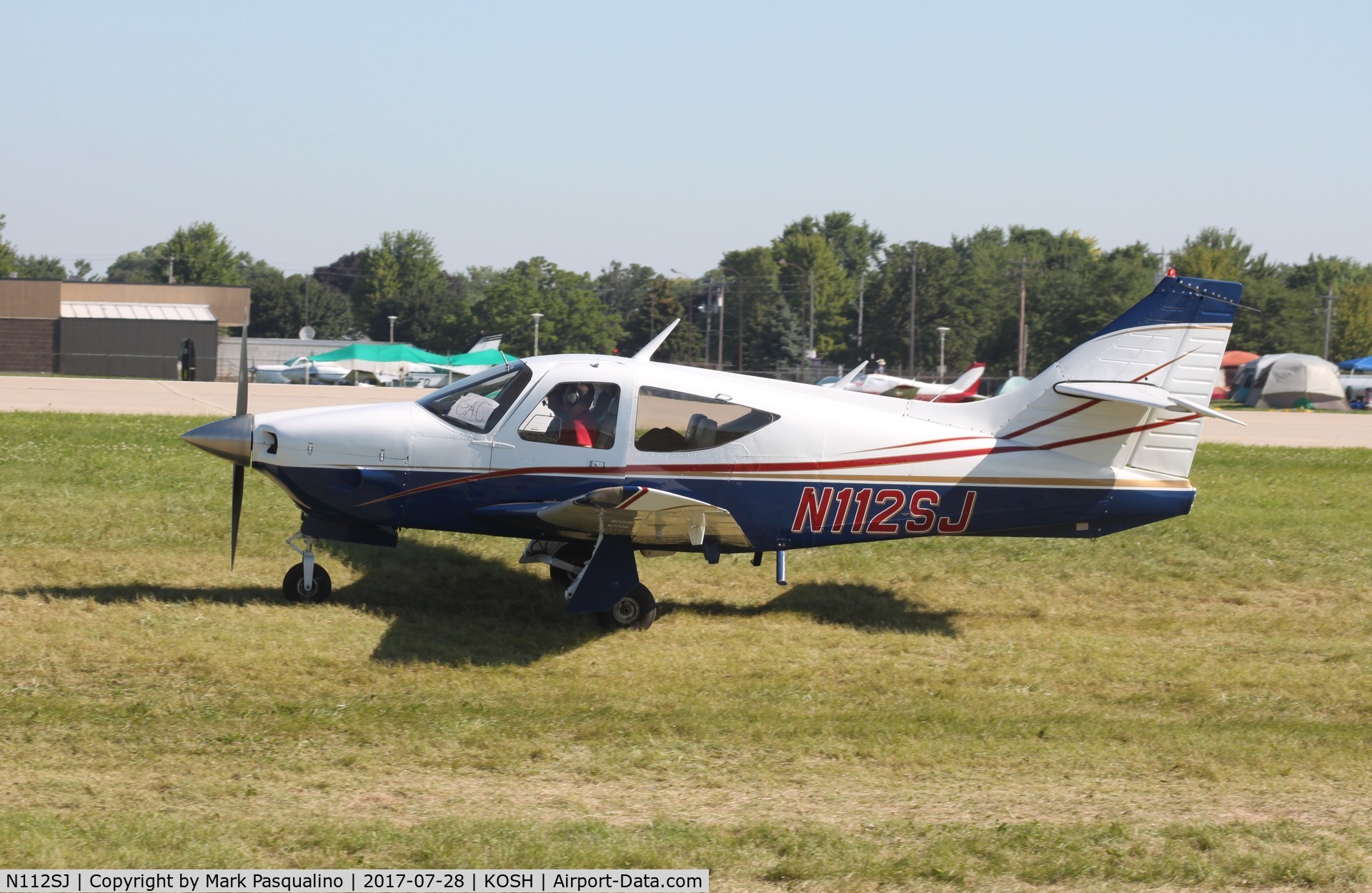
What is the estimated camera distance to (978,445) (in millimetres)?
10500

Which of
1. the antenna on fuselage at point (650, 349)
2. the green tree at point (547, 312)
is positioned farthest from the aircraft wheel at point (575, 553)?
the green tree at point (547, 312)

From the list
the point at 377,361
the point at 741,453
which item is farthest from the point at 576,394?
the point at 377,361

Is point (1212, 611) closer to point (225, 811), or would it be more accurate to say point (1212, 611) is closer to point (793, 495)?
point (793, 495)

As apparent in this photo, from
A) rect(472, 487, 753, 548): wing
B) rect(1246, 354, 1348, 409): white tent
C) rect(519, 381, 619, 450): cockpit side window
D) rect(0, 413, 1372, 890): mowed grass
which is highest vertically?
rect(1246, 354, 1348, 409): white tent

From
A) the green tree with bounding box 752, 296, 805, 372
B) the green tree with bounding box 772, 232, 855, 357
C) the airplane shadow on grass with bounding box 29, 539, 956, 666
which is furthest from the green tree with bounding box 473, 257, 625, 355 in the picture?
the airplane shadow on grass with bounding box 29, 539, 956, 666

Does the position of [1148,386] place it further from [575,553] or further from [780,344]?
[780,344]

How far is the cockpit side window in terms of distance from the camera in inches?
398

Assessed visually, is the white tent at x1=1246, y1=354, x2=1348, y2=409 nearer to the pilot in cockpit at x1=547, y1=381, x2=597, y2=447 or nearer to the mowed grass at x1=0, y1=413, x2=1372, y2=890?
the mowed grass at x1=0, y1=413, x2=1372, y2=890

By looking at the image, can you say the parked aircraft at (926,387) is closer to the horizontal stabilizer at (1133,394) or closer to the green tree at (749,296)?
the horizontal stabilizer at (1133,394)

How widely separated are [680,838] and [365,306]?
4759 inches

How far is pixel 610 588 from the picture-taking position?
10031mm

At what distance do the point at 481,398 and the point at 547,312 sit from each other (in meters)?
87.2

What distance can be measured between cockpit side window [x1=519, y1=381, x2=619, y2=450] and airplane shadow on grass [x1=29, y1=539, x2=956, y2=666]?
5.74ft

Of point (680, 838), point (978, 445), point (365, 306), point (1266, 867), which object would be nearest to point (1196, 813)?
point (1266, 867)
